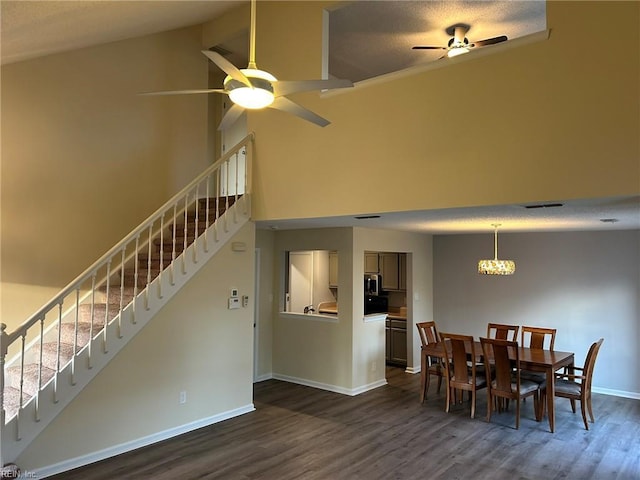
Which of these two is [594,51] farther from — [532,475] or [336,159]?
[532,475]

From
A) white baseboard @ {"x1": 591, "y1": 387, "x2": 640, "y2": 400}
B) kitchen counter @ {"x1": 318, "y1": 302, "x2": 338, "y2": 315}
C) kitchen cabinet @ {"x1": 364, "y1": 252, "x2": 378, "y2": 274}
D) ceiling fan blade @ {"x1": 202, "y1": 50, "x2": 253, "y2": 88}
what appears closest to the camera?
ceiling fan blade @ {"x1": 202, "y1": 50, "x2": 253, "y2": 88}

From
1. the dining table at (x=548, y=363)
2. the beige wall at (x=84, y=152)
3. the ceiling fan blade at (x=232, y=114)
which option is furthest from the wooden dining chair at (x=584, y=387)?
the beige wall at (x=84, y=152)

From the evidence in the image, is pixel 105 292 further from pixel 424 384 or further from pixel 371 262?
pixel 371 262

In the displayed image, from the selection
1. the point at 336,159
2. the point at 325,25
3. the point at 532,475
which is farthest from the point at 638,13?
the point at 532,475

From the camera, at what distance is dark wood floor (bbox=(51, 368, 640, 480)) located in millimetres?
3904

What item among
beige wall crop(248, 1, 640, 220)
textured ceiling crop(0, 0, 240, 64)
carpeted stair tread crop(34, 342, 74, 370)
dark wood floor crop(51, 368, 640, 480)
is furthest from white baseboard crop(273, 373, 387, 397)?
textured ceiling crop(0, 0, 240, 64)

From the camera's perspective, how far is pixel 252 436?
15.5ft

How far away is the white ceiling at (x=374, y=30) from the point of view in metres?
3.76

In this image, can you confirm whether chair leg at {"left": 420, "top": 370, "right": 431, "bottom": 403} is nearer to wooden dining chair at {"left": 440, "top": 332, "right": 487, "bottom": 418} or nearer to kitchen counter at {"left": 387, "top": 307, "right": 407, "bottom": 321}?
wooden dining chair at {"left": 440, "top": 332, "right": 487, "bottom": 418}

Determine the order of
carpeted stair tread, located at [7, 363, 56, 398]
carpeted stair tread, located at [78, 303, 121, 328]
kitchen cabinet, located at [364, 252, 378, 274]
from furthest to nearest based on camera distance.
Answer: kitchen cabinet, located at [364, 252, 378, 274] < carpeted stair tread, located at [78, 303, 121, 328] < carpeted stair tread, located at [7, 363, 56, 398]

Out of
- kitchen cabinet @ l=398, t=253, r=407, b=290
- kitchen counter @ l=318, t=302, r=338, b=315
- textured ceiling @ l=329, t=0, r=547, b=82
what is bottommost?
kitchen counter @ l=318, t=302, r=338, b=315

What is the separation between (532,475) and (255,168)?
14.1 ft

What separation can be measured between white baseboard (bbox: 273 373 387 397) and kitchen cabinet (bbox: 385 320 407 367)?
116 cm

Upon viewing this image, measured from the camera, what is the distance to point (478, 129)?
152 inches
